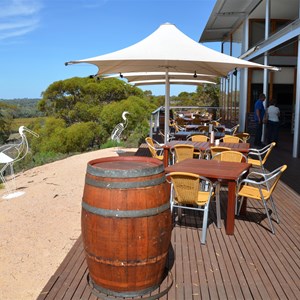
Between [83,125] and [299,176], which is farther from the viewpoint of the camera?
[83,125]

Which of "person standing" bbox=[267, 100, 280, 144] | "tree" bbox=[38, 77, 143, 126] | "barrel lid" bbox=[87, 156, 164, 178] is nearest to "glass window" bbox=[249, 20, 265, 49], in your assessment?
"person standing" bbox=[267, 100, 280, 144]

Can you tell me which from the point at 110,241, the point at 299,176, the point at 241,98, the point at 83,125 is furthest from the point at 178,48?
the point at 83,125

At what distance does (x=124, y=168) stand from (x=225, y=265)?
4.05 feet

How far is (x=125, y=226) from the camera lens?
234cm

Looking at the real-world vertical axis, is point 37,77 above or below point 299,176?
above

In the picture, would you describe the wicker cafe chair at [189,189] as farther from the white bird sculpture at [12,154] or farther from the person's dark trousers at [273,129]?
the person's dark trousers at [273,129]

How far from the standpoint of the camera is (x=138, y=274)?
2441mm

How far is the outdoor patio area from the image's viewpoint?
261 cm

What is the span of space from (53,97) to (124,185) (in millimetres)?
28458

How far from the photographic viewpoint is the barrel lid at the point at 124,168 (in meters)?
2.34

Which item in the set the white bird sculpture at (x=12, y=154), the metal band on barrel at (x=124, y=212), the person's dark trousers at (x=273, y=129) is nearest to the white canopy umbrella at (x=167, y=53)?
the white bird sculpture at (x=12, y=154)

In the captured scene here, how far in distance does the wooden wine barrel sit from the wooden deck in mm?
229

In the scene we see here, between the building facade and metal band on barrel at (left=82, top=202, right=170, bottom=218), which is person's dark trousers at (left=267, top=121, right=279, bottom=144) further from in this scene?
metal band on barrel at (left=82, top=202, right=170, bottom=218)

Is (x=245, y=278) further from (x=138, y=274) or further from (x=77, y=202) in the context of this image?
(x=77, y=202)
